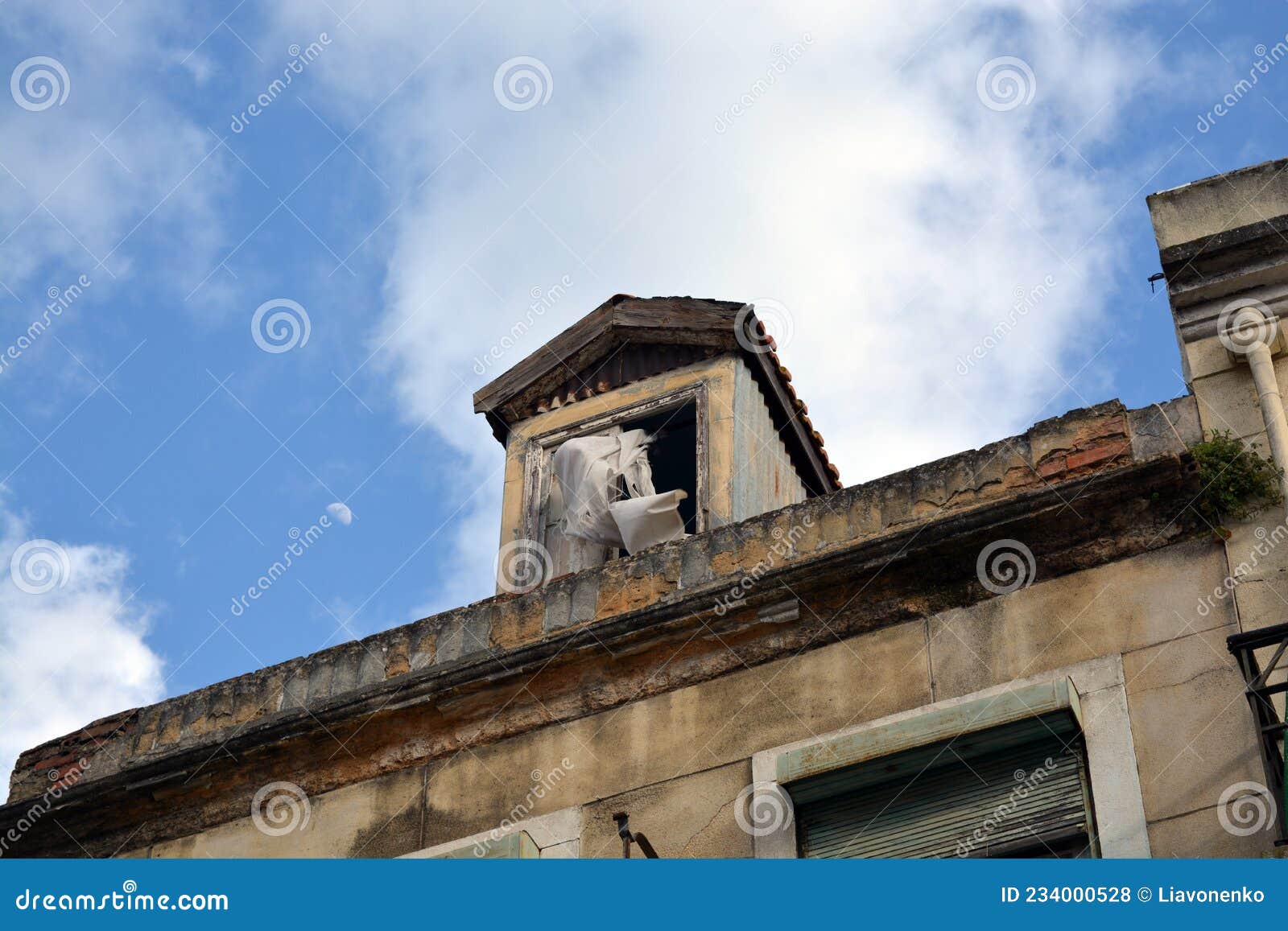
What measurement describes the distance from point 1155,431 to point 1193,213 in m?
1.33

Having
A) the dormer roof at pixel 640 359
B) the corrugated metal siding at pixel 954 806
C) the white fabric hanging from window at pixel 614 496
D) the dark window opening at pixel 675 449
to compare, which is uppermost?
the dormer roof at pixel 640 359

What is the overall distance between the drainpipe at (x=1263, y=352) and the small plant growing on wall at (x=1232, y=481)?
6cm

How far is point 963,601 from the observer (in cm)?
990

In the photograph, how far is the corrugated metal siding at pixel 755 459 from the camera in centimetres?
1223

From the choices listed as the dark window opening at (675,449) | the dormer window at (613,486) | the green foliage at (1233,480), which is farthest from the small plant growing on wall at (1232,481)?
the dark window opening at (675,449)

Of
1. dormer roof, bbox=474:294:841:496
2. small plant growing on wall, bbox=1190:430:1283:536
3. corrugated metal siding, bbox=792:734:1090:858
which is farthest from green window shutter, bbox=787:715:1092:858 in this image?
dormer roof, bbox=474:294:841:496

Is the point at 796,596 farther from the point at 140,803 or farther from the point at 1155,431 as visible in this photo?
the point at 140,803

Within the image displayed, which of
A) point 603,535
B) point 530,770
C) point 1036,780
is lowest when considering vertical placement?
point 1036,780

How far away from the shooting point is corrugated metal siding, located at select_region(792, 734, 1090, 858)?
29.2 ft

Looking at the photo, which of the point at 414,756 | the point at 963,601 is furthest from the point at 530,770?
the point at 963,601

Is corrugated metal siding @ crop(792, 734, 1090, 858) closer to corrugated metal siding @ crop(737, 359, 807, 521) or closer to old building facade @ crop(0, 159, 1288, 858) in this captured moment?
old building facade @ crop(0, 159, 1288, 858)

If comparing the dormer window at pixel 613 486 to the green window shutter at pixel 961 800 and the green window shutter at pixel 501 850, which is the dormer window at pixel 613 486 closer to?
the green window shutter at pixel 501 850

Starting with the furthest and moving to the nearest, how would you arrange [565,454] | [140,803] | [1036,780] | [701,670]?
[565,454] → [140,803] → [701,670] → [1036,780]

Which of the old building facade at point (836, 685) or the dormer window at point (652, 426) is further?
the dormer window at point (652, 426)
